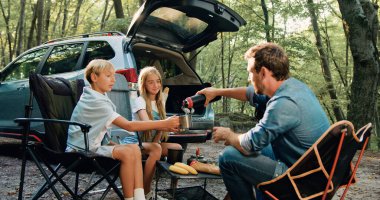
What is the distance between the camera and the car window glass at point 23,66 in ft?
18.6

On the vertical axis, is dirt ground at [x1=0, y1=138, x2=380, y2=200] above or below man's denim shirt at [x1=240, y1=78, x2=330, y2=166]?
below

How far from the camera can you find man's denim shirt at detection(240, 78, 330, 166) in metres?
2.07

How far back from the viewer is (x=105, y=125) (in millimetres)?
2859

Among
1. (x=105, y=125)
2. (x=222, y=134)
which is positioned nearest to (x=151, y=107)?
(x=105, y=125)

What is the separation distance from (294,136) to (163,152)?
5.08 ft

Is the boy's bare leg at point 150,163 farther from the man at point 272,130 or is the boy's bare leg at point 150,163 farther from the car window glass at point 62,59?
the car window glass at point 62,59

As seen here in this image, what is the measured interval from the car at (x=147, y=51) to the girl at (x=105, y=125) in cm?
98

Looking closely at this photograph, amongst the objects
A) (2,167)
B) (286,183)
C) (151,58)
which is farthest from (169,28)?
(286,183)

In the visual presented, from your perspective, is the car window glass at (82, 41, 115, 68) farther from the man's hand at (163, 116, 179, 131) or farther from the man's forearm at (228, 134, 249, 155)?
the man's forearm at (228, 134, 249, 155)

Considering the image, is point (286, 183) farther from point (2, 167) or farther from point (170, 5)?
point (2, 167)

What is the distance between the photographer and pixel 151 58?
5.36 m

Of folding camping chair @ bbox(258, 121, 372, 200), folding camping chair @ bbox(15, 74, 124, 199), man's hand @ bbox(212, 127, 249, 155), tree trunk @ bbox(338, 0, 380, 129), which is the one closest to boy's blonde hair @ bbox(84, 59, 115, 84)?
folding camping chair @ bbox(15, 74, 124, 199)

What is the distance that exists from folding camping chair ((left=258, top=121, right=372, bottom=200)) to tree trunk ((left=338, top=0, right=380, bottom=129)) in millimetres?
6110

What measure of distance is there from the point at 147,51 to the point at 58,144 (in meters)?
2.35
